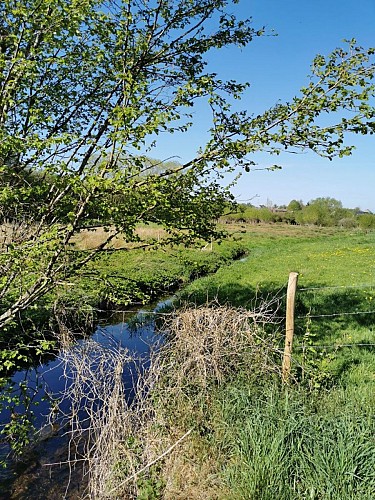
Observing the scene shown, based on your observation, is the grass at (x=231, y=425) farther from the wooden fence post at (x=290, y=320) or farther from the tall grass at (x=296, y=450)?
→ the wooden fence post at (x=290, y=320)

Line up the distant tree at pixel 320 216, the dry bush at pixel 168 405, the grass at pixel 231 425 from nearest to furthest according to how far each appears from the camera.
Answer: the grass at pixel 231 425 < the dry bush at pixel 168 405 < the distant tree at pixel 320 216

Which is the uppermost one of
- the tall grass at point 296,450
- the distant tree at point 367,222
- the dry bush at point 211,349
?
the distant tree at point 367,222

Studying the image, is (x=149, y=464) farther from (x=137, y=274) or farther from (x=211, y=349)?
(x=137, y=274)

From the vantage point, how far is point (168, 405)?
19.1 feet

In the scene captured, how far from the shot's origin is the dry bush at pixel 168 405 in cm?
521

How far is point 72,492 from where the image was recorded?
6.00 metres

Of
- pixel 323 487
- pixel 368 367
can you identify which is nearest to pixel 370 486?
pixel 323 487

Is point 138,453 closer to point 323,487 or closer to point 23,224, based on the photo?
point 323,487

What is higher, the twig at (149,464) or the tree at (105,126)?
the tree at (105,126)

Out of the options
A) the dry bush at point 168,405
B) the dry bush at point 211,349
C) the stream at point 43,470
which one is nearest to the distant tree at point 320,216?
the stream at point 43,470

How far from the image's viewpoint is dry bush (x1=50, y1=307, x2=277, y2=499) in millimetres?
5211

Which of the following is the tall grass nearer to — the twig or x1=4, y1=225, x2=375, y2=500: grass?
x1=4, y1=225, x2=375, y2=500: grass

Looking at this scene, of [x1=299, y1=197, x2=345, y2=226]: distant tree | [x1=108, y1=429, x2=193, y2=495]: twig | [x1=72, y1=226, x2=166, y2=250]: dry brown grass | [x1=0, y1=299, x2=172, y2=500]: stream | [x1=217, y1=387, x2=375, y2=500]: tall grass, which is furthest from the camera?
[x1=299, y1=197, x2=345, y2=226]: distant tree

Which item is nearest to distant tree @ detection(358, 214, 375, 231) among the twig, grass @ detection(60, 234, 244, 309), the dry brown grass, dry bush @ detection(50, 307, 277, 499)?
grass @ detection(60, 234, 244, 309)
